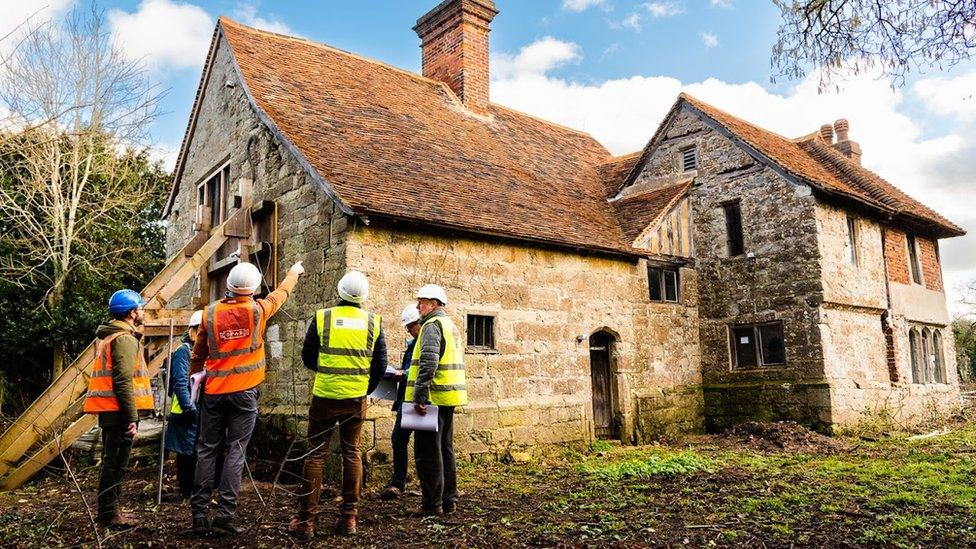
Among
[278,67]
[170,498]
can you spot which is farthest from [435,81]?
[170,498]

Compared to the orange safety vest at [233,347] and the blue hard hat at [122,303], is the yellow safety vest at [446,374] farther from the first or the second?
the blue hard hat at [122,303]

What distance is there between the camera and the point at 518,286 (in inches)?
429

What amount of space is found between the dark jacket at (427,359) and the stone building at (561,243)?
3.03m

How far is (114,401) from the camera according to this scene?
5.68m

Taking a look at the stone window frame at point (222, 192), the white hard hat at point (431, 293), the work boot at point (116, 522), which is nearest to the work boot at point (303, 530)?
the work boot at point (116, 522)

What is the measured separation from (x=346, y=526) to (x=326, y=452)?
615mm

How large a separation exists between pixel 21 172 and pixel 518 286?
16.4 meters

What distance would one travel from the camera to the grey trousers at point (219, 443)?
17.9ft

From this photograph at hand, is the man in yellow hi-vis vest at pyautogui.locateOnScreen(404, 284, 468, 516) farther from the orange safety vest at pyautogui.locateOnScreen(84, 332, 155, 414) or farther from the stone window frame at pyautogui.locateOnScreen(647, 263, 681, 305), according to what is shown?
the stone window frame at pyautogui.locateOnScreen(647, 263, 681, 305)

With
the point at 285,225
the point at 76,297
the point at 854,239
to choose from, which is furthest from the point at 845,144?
the point at 76,297

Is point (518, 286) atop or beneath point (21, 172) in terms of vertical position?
beneath

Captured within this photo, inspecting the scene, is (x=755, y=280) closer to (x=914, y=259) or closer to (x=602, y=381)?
(x=602, y=381)

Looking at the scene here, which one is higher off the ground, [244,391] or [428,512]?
[244,391]

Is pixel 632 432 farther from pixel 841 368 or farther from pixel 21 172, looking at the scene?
pixel 21 172
